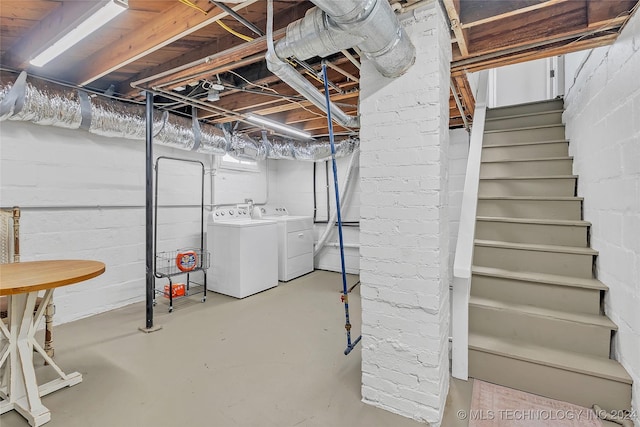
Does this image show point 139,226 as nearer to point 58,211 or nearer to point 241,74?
point 58,211

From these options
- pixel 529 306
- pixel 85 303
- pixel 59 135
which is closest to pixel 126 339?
pixel 85 303

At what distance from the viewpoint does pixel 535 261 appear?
7.48ft

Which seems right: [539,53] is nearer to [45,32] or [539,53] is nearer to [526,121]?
[526,121]

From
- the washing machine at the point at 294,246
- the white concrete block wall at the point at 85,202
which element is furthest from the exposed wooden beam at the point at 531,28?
the white concrete block wall at the point at 85,202

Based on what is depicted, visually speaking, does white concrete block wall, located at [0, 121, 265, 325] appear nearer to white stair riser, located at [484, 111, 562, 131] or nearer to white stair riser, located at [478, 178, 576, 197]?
white stair riser, located at [478, 178, 576, 197]

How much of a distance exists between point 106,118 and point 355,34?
106 inches

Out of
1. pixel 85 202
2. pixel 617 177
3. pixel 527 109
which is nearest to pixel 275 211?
pixel 85 202

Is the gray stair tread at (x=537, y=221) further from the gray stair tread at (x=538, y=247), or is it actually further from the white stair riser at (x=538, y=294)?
the white stair riser at (x=538, y=294)

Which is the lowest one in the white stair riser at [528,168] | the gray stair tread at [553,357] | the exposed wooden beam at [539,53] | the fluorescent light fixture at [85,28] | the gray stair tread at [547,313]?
the gray stair tread at [553,357]

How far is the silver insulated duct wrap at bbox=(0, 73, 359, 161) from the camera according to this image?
7.82 feet

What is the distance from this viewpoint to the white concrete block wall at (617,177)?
160 centimetres

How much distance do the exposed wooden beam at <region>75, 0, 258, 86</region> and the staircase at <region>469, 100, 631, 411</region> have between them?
247 centimetres

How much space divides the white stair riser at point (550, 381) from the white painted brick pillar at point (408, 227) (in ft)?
1.23

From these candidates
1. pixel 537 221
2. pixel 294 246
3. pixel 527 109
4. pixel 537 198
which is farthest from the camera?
pixel 294 246
